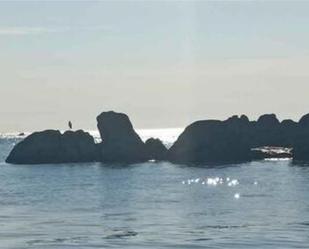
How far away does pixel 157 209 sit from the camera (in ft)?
278

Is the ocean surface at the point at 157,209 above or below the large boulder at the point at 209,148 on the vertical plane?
below

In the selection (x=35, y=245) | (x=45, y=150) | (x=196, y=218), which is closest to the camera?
(x=35, y=245)

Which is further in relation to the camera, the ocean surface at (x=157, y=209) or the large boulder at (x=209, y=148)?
the large boulder at (x=209, y=148)

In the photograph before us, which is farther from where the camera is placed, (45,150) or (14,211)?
(45,150)

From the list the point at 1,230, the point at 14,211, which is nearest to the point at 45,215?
the point at 14,211

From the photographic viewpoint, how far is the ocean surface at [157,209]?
61.4m

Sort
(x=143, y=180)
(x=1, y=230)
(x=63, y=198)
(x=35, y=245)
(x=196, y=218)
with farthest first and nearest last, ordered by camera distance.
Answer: (x=143, y=180) → (x=63, y=198) → (x=196, y=218) → (x=1, y=230) → (x=35, y=245)

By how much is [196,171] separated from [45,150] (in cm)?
5345

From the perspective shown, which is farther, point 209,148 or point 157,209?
point 209,148

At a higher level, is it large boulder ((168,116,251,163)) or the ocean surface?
large boulder ((168,116,251,163))

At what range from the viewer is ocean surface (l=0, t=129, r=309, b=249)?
6144 cm

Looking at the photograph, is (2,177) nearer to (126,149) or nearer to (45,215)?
(126,149)

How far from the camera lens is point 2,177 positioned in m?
152

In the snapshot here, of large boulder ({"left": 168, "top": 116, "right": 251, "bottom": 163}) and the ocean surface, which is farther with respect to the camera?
large boulder ({"left": 168, "top": 116, "right": 251, "bottom": 163})
